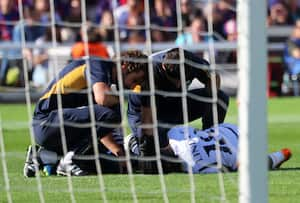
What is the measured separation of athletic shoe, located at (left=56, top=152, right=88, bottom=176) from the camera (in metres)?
7.87

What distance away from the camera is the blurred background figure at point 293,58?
18.5 m

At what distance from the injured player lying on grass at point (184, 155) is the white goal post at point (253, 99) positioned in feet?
7.75

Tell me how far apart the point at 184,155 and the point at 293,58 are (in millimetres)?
11047

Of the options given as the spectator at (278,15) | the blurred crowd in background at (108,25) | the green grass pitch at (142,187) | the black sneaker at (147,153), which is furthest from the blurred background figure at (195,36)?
the black sneaker at (147,153)

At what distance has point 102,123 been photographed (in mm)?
7801

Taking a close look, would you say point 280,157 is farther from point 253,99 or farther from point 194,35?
point 194,35

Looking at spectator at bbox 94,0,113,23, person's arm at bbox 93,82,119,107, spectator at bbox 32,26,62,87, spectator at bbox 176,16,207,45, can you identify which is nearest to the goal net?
person's arm at bbox 93,82,119,107

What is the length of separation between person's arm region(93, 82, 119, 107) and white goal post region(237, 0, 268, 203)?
8.43 feet

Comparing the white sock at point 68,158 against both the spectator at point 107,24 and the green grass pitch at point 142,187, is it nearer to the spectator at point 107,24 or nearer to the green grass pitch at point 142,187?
the green grass pitch at point 142,187

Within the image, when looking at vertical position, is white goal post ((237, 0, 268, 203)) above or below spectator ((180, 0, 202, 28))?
above

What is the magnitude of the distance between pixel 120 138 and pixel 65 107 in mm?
521

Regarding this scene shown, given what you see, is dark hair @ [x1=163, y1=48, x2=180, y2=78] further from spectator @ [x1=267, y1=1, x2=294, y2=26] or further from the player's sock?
spectator @ [x1=267, y1=1, x2=294, y2=26]

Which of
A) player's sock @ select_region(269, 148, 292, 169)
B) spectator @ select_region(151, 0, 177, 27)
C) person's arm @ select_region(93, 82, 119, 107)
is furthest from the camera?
spectator @ select_region(151, 0, 177, 27)

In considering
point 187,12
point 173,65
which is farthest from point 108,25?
point 173,65
